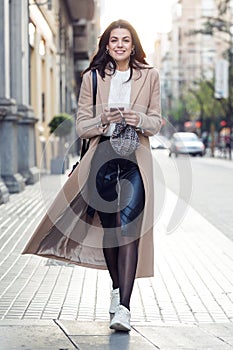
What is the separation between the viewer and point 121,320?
5.86 metres

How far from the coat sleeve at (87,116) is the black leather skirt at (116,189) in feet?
0.39

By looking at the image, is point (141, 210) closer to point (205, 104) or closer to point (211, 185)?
point (211, 185)

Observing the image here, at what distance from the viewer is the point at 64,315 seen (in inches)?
256

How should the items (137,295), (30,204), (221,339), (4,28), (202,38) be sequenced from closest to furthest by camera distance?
(221,339), (137,295), (30,204), (4,28), (202,38)

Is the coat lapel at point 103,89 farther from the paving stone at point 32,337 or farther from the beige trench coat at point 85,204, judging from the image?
the paving stone at point 32,337

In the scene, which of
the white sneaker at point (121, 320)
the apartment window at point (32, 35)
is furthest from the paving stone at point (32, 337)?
the apartment window at point (32, 35)

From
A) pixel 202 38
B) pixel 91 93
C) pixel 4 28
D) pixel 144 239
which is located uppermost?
pixel 202 38

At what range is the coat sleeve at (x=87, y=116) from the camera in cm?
590

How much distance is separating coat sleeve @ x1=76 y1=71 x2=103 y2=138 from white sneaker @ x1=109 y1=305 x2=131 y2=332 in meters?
1.11

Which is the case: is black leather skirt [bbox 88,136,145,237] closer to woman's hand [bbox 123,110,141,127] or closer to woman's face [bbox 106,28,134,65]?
woman's hand [bbox 123,110,141,127]

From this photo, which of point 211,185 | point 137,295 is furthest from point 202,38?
point 137,295

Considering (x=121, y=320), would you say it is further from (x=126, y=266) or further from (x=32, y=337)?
(x=32, y=337)

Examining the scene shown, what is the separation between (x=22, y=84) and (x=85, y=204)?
15.9 metres

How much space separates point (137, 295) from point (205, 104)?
7907cm
